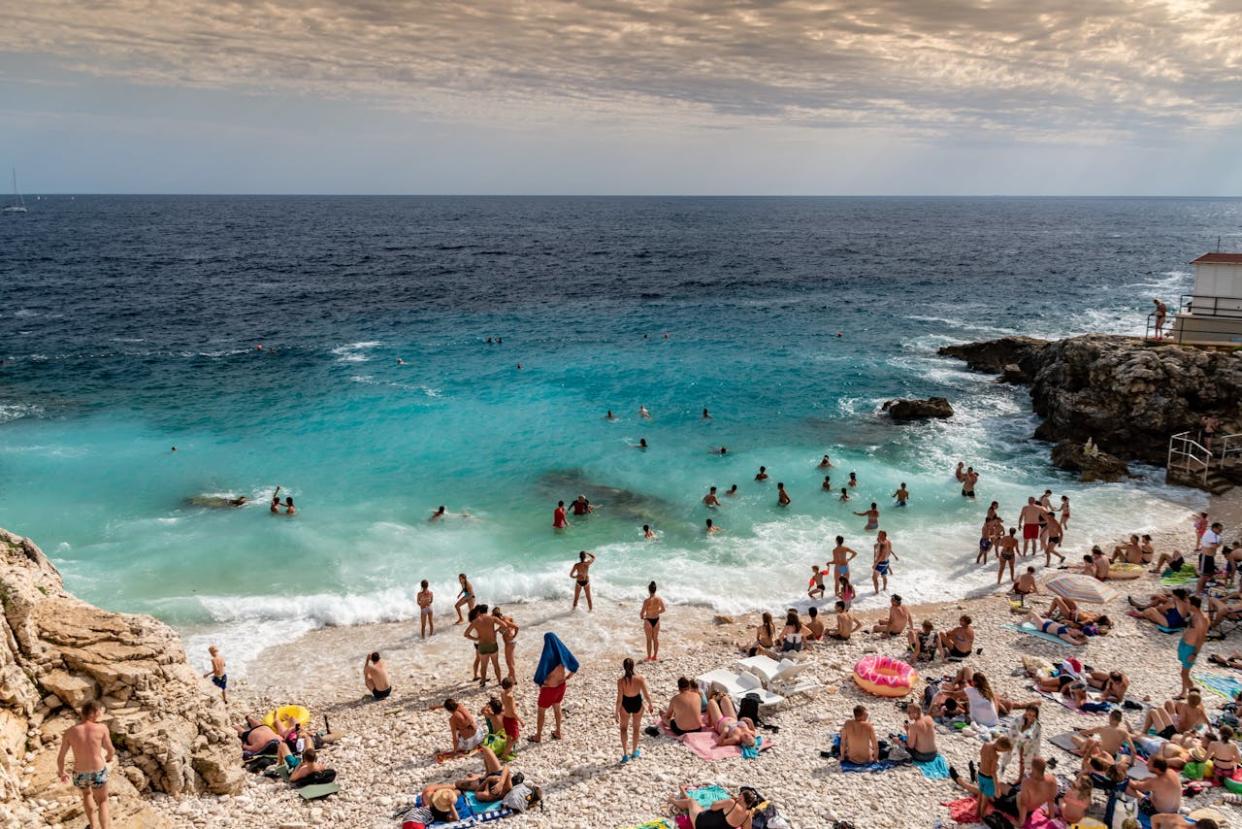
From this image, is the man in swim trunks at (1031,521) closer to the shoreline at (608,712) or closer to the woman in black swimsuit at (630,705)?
the shoreline at (608,712)

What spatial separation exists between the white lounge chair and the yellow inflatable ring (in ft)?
25.8

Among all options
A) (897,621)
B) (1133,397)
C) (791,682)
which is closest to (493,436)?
(897,621)

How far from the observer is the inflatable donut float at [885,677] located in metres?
14.3

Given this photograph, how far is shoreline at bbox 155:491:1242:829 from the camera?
36.2 ft

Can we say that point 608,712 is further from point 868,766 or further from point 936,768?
point 936,768

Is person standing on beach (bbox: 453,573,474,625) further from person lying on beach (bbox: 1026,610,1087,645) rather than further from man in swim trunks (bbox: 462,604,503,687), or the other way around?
person lying on beach (bbox: 1026,610,1087,645)

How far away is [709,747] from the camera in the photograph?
12352 millimetres

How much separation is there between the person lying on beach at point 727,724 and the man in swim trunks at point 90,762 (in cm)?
806

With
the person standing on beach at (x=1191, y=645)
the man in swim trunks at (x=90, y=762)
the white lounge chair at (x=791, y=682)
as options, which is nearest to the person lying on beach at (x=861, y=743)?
the white lounge chair at (x=791, y=682)

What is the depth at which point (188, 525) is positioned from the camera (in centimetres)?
2311

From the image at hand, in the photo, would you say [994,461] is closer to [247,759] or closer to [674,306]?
[247,759]

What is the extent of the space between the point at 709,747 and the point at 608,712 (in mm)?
2190

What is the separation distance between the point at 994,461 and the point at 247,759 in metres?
24.5

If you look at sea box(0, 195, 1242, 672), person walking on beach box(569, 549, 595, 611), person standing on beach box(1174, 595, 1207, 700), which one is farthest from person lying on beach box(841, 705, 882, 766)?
person walking on beach box(569, 549, 595, 611)
